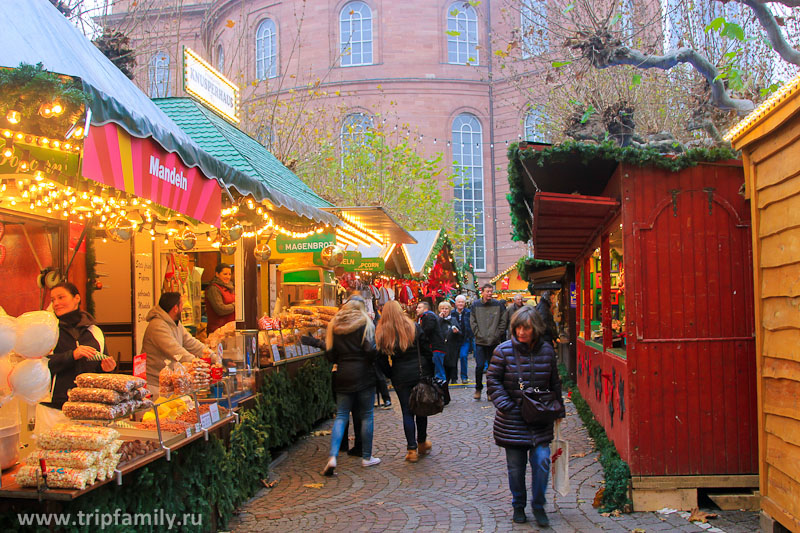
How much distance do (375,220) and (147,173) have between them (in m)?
6.72

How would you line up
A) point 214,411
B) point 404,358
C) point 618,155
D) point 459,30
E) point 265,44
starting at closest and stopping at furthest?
point 214,411
point 618,155
point 404,358
point 265,44
point 459,30

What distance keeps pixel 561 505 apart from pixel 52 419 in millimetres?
4037

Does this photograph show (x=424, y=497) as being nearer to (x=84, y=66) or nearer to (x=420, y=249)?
(x=84, y=66)

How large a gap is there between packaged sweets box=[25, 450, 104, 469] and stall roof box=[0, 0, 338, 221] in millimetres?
1801

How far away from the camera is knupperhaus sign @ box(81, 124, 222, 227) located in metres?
3.66

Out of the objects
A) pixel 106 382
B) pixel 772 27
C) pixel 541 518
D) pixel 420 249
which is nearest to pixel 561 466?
pixel 541 518

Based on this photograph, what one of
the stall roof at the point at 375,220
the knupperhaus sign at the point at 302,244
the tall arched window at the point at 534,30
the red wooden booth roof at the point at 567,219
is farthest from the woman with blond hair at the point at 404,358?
the tall arched window at the point at 534,30

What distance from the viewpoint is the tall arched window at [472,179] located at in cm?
4188

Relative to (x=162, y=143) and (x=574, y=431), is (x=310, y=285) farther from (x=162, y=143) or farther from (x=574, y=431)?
(x=162, y=143)

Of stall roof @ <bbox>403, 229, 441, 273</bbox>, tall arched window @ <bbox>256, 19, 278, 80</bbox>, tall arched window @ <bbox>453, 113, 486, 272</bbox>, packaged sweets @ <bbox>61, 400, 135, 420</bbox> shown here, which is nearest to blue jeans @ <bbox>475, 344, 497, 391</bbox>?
stall roof @ <bbox>403, 229, 441, 273</bbox>

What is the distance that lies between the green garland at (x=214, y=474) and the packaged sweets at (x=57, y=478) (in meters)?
0.13

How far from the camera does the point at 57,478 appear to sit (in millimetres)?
3332

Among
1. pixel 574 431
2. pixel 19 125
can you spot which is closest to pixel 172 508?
pixel 19 125

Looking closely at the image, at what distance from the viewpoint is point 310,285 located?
13.0 meters
